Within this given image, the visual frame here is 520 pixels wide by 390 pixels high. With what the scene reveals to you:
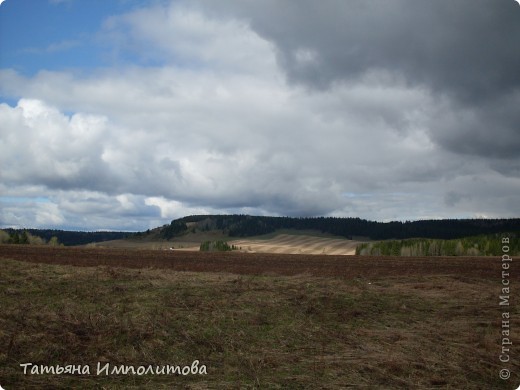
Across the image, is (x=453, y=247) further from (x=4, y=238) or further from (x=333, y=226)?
(x=333, y=226)

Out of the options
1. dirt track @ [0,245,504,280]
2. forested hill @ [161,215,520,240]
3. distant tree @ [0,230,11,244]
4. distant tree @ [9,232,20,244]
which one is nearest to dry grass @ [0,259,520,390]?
dirt track @ [0,245,504,280]

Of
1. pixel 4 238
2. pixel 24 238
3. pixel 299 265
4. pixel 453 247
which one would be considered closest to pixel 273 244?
pixel 453 247

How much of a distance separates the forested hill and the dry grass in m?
112

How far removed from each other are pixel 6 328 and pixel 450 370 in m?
9.63

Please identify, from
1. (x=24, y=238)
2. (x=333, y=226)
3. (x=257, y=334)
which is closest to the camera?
(x=257, y=334)

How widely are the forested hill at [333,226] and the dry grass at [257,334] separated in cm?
11245

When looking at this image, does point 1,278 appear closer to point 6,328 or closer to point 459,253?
point 6,328

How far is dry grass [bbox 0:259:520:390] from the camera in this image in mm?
7512

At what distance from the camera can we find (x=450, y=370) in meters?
8.02

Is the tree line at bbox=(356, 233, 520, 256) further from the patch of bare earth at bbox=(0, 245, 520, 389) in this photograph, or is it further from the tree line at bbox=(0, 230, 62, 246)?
the tree line at bbox=(0, 230, 62, 246)

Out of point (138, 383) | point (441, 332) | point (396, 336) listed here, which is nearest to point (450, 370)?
point (396, 336)

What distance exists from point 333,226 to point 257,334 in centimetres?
14309

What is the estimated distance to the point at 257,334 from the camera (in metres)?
10.2

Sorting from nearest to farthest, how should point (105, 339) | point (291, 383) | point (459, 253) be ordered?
point (291, 383), point (105, 339), point (459, 253)
